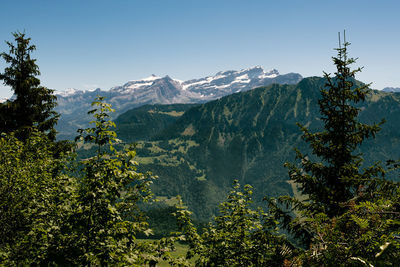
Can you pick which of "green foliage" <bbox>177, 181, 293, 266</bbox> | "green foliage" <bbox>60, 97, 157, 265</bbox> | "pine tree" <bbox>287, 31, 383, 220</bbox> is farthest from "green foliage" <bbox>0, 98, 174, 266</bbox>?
"pine tree" <bbox>287, 31, 383, 220</bbox>

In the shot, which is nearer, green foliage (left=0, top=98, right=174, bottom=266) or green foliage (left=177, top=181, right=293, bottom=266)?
green foliage (left=0, top=98, right=174, bottom=266)

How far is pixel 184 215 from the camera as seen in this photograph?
37.4ft

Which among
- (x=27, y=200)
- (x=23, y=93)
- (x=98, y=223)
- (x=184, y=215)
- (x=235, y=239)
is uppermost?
(x=23, y=93)

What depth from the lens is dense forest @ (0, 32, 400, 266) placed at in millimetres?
5129

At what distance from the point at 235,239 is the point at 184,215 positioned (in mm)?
3517

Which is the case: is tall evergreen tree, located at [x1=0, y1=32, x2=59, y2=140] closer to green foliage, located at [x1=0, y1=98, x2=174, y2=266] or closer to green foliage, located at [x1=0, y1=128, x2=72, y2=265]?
green foliage, located at [x1=0, y1=128, x2=72, y2=265]

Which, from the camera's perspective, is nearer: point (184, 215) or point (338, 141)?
point (184, 215)

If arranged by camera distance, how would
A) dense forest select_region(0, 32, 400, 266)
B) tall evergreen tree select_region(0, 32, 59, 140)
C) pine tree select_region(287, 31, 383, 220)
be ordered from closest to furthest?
1. dense forest select_region(0, 32, 400, 266)
2. pine tree select_region(287, 31, 383, 220)
3. tall evergreen tree select_region(0, 32, 59, 140)

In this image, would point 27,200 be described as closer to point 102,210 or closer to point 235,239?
point 102,210

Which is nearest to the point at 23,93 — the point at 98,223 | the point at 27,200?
the point at 27,200

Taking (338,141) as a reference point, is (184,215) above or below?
below

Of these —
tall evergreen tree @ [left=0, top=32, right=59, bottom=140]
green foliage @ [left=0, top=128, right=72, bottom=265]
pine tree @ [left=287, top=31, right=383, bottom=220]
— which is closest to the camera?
green foliage @ [left=0, top=128, right=72, bottom=265]

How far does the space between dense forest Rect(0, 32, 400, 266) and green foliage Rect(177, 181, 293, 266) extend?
0.18 feet

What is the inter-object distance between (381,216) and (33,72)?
40.1 m
